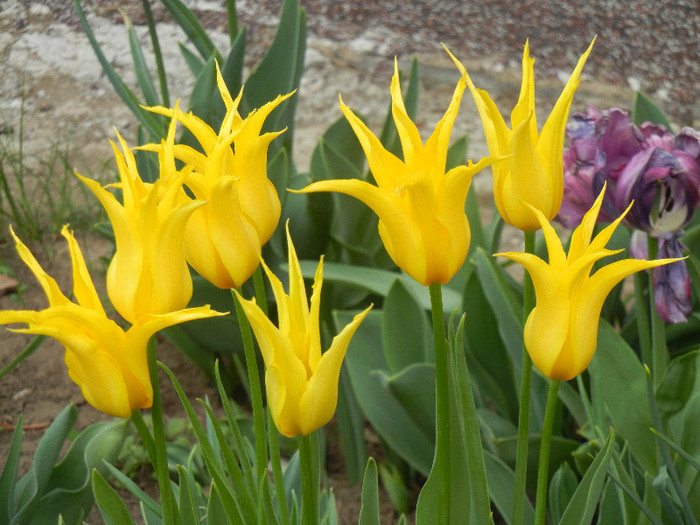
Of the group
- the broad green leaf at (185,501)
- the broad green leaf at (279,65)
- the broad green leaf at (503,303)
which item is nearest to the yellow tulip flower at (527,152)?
the broad green leaf at (185,501)

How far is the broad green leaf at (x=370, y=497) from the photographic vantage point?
0.93 m

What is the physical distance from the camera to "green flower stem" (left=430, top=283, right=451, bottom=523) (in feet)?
2.35

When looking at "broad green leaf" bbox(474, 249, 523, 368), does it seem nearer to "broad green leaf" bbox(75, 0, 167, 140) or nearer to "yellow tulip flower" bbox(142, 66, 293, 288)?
"broad green leaf" bbox(75, 0, 167, 140)

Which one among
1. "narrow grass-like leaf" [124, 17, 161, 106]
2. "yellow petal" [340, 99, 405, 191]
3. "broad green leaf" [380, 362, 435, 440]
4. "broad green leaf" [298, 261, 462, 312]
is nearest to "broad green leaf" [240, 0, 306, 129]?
"narrow grass-like leaf" [124, 17, 161, 106]

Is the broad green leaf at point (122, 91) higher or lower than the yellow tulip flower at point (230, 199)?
lower

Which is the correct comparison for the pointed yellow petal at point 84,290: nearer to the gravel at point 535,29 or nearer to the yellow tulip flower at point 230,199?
the yellow tulip flower at point 230,199

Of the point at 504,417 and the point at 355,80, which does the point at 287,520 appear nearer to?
the point at 504,417

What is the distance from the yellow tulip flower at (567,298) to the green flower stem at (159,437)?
0.97 ft

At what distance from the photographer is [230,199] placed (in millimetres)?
691

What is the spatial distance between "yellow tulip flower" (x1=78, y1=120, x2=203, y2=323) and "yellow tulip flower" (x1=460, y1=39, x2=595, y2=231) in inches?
10.3

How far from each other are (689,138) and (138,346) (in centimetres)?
90

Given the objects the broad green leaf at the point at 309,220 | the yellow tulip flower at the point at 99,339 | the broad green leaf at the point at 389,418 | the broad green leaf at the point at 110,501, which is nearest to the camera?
the yellow tulip flower at the point at 99,339

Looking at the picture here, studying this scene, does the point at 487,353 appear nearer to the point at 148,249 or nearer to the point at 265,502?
the point at 265,502

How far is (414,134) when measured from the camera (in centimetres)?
71
